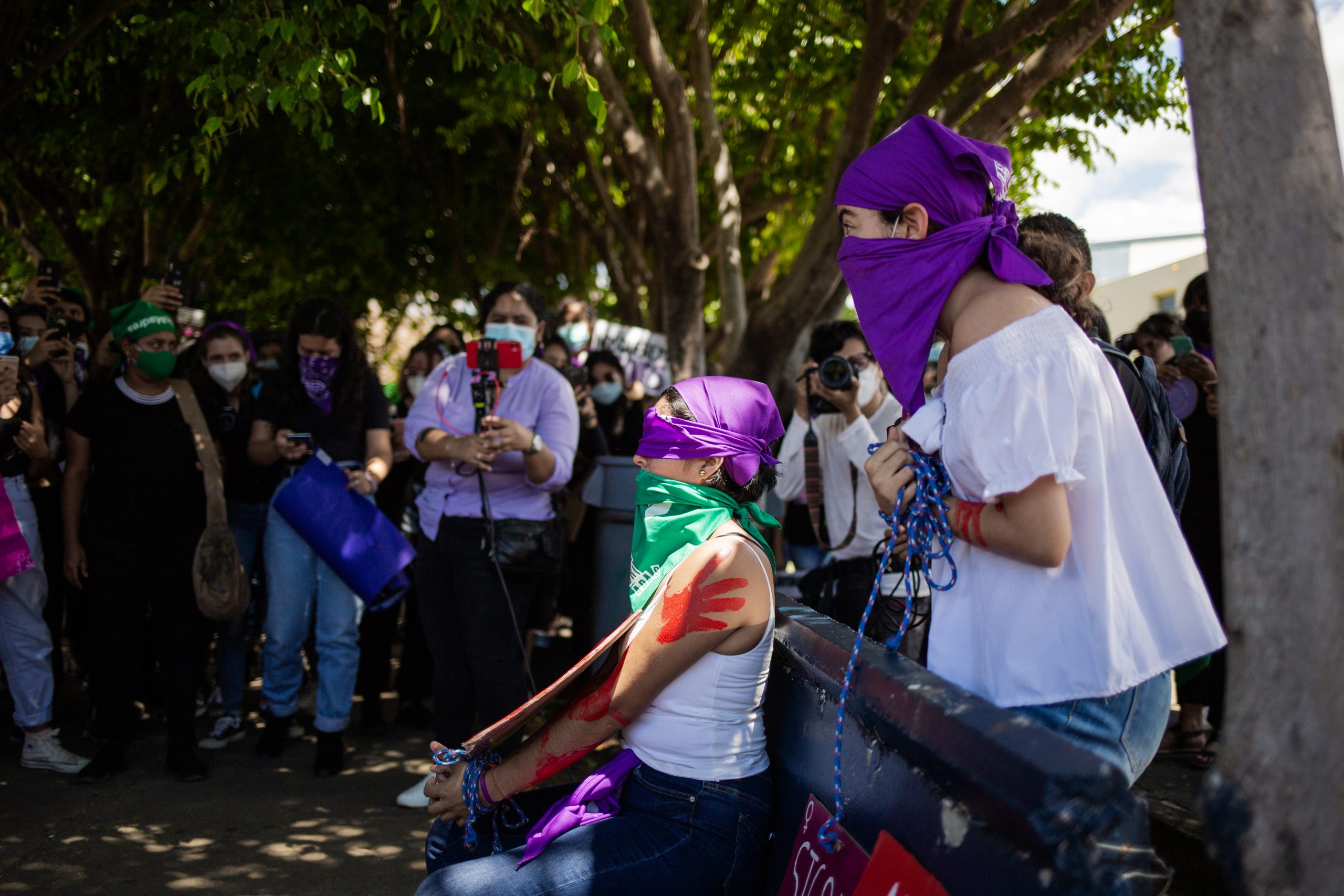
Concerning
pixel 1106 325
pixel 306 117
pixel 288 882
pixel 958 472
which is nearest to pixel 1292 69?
pixel 958 472

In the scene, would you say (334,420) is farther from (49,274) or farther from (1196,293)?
(1196,293)

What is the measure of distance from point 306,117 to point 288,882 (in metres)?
3.84

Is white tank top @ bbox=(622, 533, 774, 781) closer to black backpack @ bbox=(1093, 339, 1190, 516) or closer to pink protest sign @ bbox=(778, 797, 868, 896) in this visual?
pink protest sign @ bbox=(778, 797, 868, 896)

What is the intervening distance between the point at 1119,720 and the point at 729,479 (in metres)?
1.17

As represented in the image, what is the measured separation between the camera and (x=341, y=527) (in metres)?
5.01

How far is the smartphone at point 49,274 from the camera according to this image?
19.7 feet

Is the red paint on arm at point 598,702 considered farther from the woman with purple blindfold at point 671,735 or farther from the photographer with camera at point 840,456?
the photographer with camera at point 840,456

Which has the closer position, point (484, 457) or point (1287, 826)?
point (1287, 826)

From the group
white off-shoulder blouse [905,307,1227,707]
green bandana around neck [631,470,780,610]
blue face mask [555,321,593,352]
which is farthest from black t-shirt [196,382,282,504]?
white off-shoulder blouse [905,307,1227,707]

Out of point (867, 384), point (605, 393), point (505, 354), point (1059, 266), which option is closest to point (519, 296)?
point (505, 354)

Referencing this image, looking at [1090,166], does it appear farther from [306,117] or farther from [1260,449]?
[1260,449]

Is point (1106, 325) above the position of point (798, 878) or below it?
above

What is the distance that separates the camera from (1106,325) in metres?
3.50

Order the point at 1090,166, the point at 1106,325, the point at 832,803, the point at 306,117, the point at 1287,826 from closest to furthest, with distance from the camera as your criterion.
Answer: the point at 1287,826 < the point at 832,803 < the point at 1106,325 < the point at 306,117 < the point at 1090,166
